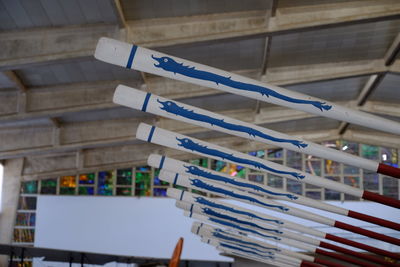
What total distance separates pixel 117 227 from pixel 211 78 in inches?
952

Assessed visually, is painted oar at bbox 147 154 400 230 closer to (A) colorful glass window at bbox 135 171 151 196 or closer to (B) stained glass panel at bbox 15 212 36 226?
(A) colorful glass window at bbox 135 171 151 196

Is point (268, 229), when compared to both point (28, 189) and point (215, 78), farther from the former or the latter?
point (28, 189)

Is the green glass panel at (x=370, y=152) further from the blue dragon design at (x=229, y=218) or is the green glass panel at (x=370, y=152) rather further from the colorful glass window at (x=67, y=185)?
the colorful glass window at (x=67, y=185)

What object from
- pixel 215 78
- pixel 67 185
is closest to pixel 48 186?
pixel 67 185

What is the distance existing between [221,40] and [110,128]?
10.8m

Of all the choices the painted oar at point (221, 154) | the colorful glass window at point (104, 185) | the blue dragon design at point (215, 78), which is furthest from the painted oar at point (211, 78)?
the colorful glass window at point (104, 185)

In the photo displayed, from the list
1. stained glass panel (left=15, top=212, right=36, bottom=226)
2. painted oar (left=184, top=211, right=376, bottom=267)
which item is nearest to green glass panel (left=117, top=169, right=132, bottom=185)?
stained glass panel (left=15, top=212, right=36, bottom=226)

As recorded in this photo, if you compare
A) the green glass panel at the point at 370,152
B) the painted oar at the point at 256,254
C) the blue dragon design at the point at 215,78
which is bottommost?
the painted oar at the point at 256,254

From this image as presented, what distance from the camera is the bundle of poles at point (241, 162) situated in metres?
7.45

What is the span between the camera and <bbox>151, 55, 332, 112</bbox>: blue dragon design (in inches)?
286

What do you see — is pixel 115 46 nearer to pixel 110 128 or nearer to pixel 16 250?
pixel 16 250

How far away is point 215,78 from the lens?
24.8ft

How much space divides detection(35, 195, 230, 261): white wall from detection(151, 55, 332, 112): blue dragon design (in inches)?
916

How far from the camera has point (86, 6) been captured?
49.1 feet
